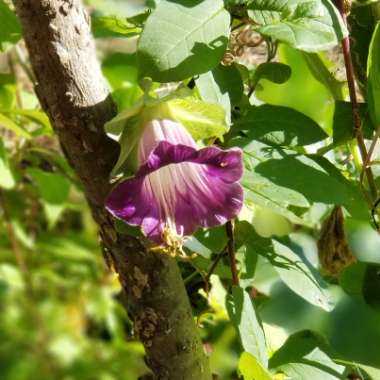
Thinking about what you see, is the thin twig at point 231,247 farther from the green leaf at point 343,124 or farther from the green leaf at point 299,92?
the green leaf at point 299,92

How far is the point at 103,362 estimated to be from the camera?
77.8 inches

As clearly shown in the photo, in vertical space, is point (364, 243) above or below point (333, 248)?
below

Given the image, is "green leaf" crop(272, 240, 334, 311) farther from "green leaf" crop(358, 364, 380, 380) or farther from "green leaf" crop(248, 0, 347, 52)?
"green leaf" crop(248, 0, 347, 52)

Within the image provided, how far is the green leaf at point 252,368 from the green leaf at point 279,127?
0.17m

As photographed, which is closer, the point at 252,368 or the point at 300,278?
the point at 252,368

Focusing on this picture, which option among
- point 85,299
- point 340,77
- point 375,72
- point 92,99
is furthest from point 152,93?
point 85,299

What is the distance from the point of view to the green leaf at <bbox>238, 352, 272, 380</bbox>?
624 mm

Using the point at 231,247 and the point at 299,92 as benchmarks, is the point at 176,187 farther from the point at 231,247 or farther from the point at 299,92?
the point at 299,92

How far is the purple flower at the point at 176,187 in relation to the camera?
60 centimetres

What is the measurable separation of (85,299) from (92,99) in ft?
4.58

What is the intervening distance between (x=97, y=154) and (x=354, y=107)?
21 cm

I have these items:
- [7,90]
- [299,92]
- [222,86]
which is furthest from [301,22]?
[7,90]

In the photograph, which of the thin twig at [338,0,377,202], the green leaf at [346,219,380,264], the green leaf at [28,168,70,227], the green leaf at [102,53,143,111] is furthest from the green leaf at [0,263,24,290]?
the thin twig at [338,0,377,202]

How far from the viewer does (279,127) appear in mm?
690
